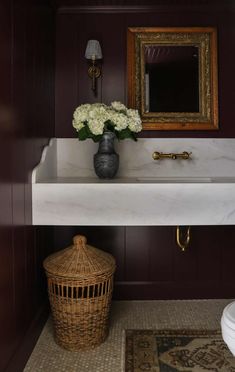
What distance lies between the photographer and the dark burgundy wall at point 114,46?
2404 millimetres

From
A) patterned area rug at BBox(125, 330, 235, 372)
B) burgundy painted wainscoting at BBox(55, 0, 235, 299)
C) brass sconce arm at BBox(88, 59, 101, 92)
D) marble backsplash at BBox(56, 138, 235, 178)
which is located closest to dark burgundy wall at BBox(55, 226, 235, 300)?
burgundy painted wainscoting at BBox(55, 0, 235, 299)

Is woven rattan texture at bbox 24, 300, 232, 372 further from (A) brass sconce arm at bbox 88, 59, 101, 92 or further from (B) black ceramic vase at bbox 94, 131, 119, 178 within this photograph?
(A) brass sconce arm at bbox 88, 59, 101, 92

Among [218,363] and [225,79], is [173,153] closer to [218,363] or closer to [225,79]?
[225,79]

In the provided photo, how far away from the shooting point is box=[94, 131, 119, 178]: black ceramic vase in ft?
6.98

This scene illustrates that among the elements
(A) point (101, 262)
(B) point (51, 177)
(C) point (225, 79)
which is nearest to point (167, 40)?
(C) point (225, 79)

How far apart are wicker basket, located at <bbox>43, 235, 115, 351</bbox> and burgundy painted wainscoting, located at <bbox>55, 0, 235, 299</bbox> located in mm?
575

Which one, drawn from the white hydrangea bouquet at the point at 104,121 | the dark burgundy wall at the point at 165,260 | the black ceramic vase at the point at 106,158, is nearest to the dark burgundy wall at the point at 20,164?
the white hydrangea bouquet at the point at 104,121

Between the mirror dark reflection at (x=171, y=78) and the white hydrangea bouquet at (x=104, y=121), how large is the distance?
Answer: 353 millimetres

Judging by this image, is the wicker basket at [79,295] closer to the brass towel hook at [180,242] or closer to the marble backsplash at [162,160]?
the brass towel hook at [180,242]

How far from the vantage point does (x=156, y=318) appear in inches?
86.4

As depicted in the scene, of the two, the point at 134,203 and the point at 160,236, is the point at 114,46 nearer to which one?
the point at 134,203

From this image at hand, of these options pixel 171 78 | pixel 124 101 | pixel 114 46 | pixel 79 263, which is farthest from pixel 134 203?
pixel 114 46

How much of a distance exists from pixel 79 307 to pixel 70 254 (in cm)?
26

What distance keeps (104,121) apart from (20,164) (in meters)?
0.55
